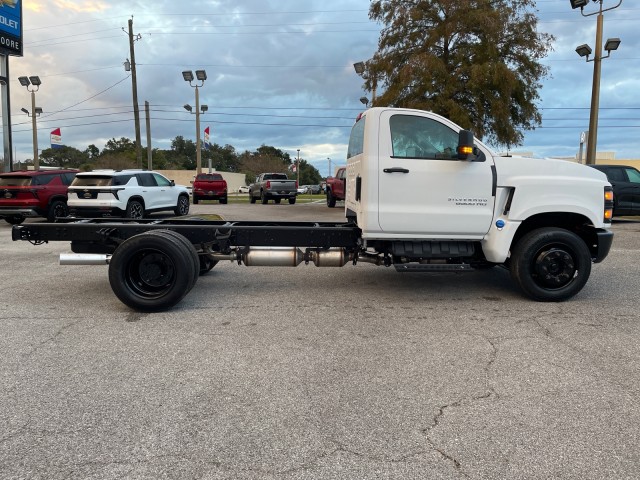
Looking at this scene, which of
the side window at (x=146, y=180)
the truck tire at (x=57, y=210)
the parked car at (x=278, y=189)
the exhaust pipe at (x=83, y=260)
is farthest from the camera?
the parked car at (x=278, y=189)

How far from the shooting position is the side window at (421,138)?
574cm

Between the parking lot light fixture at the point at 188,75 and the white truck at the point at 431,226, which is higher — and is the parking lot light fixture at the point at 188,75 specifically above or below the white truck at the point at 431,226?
above

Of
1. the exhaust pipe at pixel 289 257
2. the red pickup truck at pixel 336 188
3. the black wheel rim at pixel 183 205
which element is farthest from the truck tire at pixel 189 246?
the red pickup truck at pixel 336 188

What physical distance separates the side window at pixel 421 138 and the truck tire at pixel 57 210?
39.4ft

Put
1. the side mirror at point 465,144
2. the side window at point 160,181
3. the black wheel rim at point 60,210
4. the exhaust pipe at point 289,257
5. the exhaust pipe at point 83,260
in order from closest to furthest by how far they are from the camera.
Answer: the side mirror at point 465,144 < the exhaust pipe at point 83,260 < the exhaust pipe at point 289,257 < the black wheel rim at point 60,210 < the side window at point 160,181

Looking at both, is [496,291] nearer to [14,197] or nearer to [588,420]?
[588,420]

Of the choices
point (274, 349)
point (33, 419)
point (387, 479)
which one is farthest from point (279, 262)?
point (387, 479)

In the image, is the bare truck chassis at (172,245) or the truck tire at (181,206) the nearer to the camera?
the bare truck chassis at (172,245)

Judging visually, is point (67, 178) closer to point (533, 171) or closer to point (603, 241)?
point (533, 171)

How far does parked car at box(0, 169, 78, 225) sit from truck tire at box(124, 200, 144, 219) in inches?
76.4

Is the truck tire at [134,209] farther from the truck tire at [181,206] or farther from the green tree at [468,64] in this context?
the green tree at [468,64]

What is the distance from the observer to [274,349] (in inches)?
173

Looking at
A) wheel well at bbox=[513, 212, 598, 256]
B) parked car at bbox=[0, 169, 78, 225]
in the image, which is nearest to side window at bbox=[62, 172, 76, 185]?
parked car at bbox=[0, 169, 78, 225]

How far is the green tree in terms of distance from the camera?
17844 millimetres
